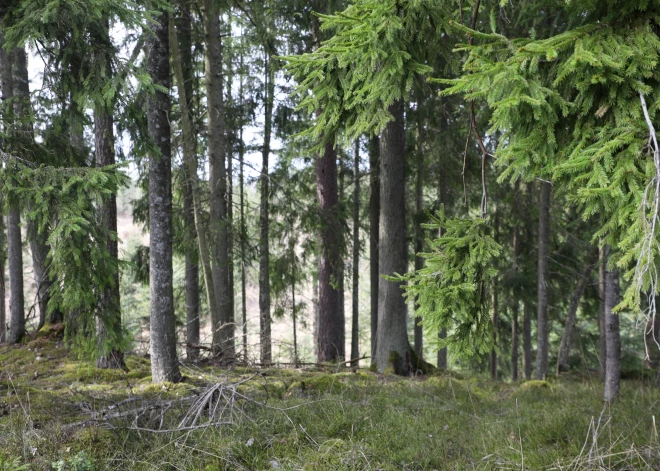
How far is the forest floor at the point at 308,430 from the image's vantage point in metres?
3.96

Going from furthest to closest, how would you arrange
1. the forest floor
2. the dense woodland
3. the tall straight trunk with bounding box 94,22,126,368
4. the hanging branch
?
the tall straight trunk with bounding box 94,22,126,368, the forest floor, the dense woodland, the hanging branch

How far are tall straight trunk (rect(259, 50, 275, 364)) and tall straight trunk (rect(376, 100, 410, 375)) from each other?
6.73 ft

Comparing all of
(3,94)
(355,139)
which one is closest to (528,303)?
(355,139)

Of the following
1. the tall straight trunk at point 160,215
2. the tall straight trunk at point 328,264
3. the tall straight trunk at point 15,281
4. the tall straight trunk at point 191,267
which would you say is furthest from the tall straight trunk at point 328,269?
the tall straight trunk at point 15,281

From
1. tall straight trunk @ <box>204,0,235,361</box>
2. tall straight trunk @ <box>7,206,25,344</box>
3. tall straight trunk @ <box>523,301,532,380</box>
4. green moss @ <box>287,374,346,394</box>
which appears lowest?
tall straight trunk @ <box>523,301,532,380</box>

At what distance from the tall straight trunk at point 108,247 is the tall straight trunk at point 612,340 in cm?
625

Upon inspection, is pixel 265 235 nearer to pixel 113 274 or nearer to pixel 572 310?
pixel 113 274

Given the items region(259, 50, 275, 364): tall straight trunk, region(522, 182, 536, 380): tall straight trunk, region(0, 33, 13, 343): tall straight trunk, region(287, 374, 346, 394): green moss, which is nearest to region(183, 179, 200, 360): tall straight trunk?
region(259, 50, 275, 364): tall straight trunk

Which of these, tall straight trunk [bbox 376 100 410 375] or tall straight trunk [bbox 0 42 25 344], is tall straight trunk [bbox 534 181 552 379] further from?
tall straight trunk [bbox 0 42 25 344]

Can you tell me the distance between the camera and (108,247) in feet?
23.5

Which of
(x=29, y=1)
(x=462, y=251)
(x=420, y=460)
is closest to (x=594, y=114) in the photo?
(x=462, y=251)

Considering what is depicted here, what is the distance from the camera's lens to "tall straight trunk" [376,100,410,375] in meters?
8.40

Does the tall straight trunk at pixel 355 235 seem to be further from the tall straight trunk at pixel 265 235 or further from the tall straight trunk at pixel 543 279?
the tall straight trunk at pixel 543 279

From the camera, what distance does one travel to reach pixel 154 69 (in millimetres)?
6273
